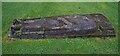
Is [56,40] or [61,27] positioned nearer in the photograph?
[56,40]

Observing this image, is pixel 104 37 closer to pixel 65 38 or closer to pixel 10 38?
pixel 65 38

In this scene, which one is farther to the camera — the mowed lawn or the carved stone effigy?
the carved stone effigy

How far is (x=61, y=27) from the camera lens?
11047mm

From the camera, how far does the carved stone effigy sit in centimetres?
1097

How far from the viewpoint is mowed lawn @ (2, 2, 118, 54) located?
34.8 feet

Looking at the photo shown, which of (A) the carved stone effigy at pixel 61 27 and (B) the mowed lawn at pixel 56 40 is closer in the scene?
(B) the mowed lawn at pixel 56 40

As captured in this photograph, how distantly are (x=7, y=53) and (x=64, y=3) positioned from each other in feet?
8.34

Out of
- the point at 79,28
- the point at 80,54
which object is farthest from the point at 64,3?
the point at 80,54

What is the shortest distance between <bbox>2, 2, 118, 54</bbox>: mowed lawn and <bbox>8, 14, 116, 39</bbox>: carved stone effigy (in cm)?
16

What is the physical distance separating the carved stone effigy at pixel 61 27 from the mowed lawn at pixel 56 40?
0.52ft

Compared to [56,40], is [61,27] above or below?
above

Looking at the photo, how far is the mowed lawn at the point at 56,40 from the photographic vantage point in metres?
10.6

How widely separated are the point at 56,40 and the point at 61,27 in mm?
485

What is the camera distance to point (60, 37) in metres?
10.9
